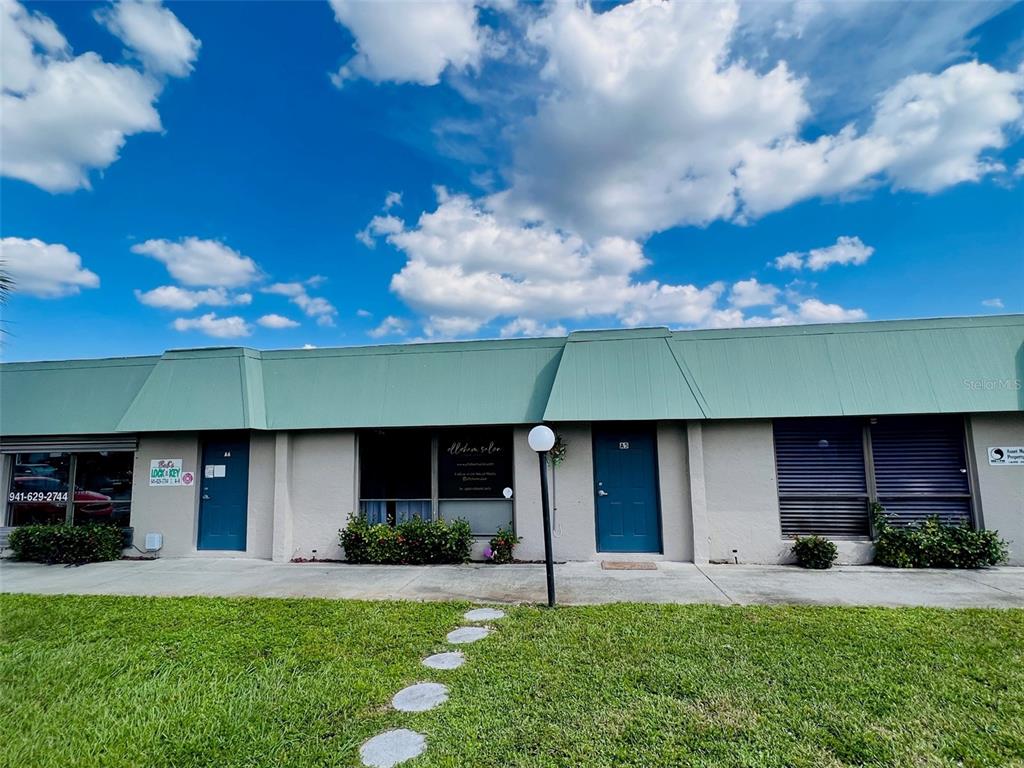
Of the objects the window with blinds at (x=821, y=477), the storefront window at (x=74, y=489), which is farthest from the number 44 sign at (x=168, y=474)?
the window with blinds at (x=821, y=477)

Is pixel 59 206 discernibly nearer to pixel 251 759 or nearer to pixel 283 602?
pixel 283 602

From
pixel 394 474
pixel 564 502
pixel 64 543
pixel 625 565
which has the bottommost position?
pixel 625 565

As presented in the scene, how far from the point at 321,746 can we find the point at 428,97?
1037 centimetres

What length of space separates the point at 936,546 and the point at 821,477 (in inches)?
71.3

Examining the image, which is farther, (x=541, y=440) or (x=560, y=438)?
(x=560, y=438)

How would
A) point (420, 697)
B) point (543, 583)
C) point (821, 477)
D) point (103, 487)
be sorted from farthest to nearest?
point (103, 487), point (821, 477), point (543, 583), point (420, 697)

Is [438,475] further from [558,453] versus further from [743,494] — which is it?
[743,494]

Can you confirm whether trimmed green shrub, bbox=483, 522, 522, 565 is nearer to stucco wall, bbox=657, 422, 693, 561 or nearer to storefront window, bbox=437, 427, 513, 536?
storefront window, bbox=437, 427, 513, 536

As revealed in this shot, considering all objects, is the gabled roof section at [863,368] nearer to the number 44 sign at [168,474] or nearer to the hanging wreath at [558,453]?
the hanging wreath at [558,453]

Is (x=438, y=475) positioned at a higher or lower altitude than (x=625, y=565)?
higher

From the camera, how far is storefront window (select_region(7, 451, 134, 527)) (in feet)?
33.2

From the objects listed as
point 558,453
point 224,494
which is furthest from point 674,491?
point 224,494

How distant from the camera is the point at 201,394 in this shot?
9719mm

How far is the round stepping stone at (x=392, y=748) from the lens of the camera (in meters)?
2.99
